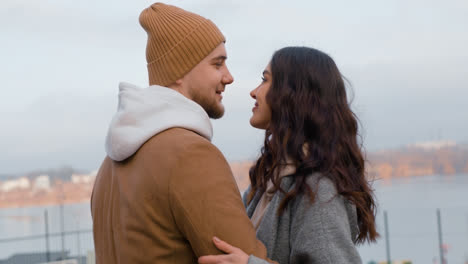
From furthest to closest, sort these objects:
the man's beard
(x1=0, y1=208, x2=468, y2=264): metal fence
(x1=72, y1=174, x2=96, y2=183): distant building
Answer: (x1=72, y1=174, x2=96, y2=183): distant building
(x1=0, y1=208, x2=468, y2=264): metal fence
the man's beard

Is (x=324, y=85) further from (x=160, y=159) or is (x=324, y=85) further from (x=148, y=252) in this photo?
(x=148, y=252)

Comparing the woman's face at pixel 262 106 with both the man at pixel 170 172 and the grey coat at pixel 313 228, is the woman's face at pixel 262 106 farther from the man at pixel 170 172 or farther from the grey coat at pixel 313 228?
the grey coat at pixel 313 228

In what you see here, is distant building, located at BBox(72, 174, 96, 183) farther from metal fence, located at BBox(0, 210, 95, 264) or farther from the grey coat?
the grey coat

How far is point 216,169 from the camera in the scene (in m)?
1.33

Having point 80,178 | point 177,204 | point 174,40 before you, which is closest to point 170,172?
point 177,204

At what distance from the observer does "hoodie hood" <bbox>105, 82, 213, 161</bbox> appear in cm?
143

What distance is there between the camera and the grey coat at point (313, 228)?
55.7 inches

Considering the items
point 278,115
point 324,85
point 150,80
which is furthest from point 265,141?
point 150,80

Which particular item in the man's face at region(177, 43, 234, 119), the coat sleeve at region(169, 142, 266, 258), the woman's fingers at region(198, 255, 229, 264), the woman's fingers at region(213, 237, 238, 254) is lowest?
the woman's fingers at region(198, 255, 229, 264)

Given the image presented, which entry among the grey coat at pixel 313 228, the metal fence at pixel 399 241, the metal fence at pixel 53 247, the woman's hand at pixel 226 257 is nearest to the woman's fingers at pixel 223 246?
the woman's hand at pixel 226 257

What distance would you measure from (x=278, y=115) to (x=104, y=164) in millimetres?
565

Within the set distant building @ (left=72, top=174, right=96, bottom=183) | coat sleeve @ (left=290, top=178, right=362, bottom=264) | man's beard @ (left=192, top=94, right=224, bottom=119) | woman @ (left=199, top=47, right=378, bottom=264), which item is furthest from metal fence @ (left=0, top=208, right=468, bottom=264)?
coat sleeve @ (left=290, top=178, right=362, bottom=264)

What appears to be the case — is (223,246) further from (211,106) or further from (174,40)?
(174,40)

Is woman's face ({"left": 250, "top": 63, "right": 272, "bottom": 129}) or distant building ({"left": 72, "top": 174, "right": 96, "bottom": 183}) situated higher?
woman's face ({"left": 250, "top": 63, "right": 272, "bottom": 129})
